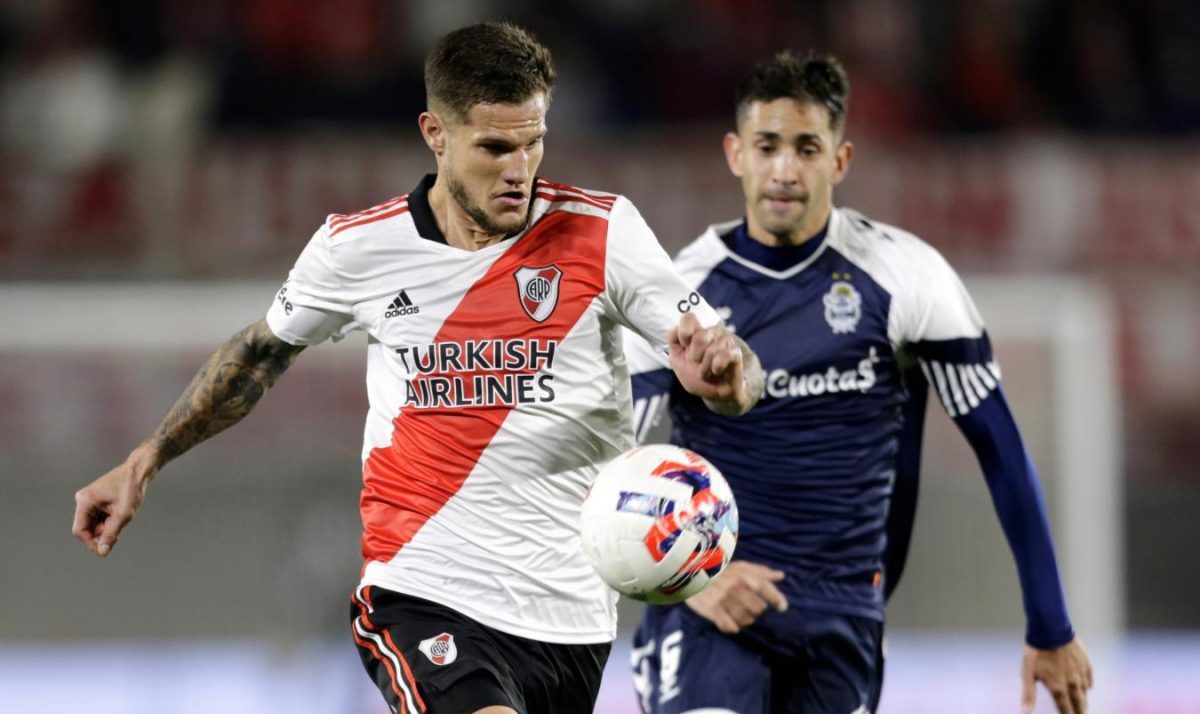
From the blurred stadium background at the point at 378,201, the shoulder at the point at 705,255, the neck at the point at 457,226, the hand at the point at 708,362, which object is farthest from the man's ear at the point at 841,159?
the blurred stadium background at the point at 378,201

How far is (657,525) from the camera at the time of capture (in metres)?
4.02

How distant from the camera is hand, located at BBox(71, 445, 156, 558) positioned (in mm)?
4414

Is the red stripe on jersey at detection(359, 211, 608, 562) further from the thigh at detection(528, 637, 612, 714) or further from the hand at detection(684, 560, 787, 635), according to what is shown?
the hand at detection(684, 560, 787, 635)

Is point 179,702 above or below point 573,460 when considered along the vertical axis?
below

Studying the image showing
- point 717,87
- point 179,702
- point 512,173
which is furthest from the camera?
point 717,87

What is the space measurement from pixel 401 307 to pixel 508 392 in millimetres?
352

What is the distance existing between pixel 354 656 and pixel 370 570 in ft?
15.7

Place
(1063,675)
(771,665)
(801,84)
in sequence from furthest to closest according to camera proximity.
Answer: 1. (801,84)
2. (771,665)
3. (1063,675)

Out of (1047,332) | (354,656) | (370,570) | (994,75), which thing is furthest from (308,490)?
(994,75)

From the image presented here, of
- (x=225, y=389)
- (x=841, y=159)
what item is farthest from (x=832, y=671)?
(x=225, y=389)

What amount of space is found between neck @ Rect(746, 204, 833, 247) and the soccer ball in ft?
4.31

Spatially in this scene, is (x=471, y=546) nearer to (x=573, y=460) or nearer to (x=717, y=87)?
(x=573, y=460)

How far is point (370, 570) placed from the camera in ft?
14.9

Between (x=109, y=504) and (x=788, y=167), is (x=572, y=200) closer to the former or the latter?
(x=788, y=167)
